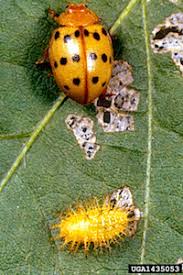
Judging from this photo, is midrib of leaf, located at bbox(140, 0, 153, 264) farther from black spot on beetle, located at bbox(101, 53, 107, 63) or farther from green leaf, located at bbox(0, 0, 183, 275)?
black spot on beetle, located at bbox(101, 53, 107, 63)

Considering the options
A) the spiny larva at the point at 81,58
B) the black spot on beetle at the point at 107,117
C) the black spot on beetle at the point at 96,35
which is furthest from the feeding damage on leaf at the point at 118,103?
the black spot on beetle at the point at 96,35

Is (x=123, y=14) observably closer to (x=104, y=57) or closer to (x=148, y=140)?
(x=104, y=57)

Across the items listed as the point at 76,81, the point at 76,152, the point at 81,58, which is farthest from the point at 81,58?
the point at 76,152

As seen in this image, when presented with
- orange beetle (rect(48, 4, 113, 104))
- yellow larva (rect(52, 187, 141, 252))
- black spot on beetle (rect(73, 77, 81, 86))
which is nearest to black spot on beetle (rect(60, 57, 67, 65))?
orange beetle (rect(48, 4, 113, 104))

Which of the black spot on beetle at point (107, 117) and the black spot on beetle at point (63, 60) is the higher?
the black spot on beetle at point (63, 60)

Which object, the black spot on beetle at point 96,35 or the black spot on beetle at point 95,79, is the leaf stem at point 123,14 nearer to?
the black spot on beetle at point 96,35
